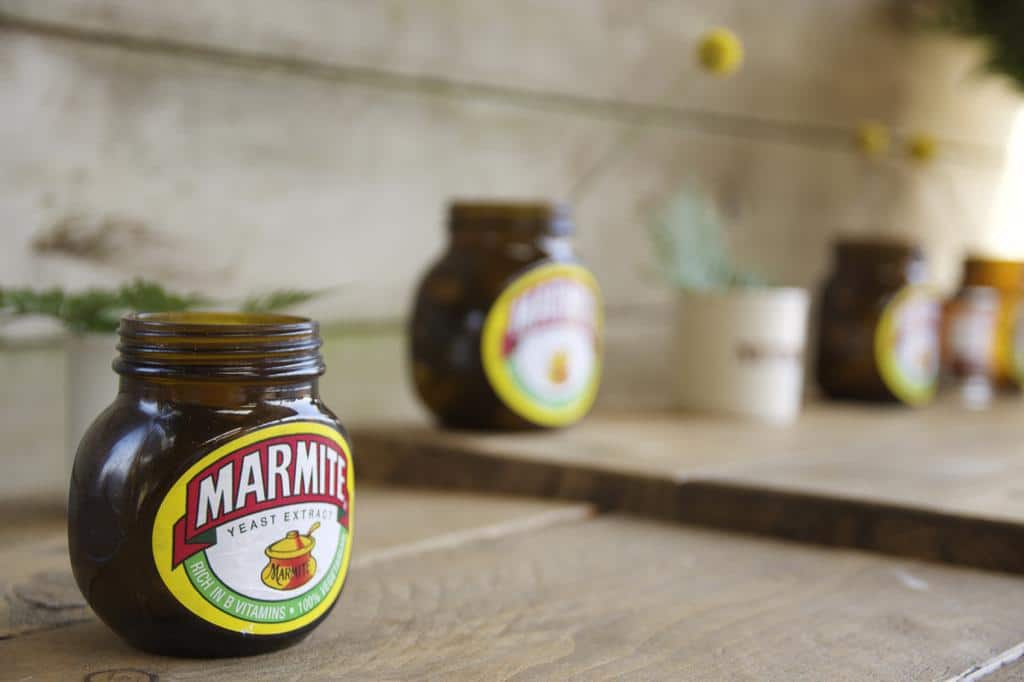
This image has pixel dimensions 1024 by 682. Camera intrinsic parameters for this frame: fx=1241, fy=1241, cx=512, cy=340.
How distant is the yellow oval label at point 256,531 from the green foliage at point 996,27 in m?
1.60

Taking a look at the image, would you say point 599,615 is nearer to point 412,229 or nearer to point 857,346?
point 412,229

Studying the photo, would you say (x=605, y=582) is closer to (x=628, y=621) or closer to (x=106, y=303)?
(x=628, y=621)

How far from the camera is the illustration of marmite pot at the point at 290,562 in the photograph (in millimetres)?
588

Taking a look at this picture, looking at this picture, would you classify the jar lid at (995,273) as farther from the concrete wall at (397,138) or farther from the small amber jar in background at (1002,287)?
the concrete wall at (397,138)

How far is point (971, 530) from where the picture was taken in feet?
2.85

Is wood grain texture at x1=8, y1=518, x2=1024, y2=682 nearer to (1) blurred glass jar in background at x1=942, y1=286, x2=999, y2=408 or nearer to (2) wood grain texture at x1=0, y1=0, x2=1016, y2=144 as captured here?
(2) wood grain texture at x1=0, y1=0, x2=1016, y2=144

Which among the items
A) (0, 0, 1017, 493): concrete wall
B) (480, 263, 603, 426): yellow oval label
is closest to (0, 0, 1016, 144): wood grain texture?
(0, 0, 1017, 493): concrete wall

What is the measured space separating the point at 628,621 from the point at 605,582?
0.09m

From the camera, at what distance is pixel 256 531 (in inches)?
23.0

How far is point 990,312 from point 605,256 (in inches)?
21.2

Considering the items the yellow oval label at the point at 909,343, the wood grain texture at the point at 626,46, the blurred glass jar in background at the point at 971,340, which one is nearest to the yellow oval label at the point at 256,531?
the wood grain texture at the point at 626,46

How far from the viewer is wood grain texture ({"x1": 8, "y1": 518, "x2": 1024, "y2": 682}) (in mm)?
606

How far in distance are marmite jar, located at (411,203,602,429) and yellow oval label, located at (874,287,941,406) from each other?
0.46 meters

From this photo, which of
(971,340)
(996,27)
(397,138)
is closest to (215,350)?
(397,138)
